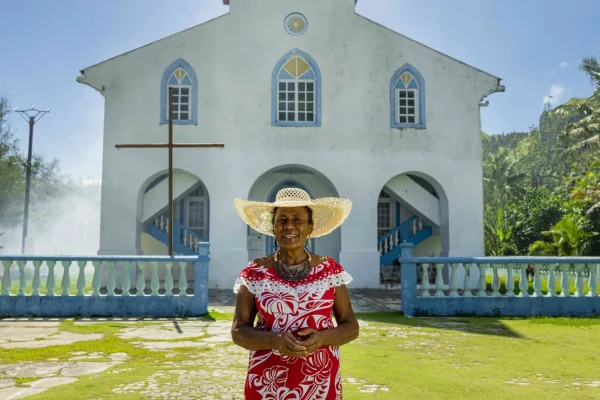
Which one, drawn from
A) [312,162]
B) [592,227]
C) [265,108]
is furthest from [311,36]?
[592,227]

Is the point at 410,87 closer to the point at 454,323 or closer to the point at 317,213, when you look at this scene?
the point at 454,323

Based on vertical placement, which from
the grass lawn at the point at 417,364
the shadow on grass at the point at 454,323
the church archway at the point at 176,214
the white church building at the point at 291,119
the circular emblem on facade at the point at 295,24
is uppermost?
the circular emblem on facade at the point at 295,24

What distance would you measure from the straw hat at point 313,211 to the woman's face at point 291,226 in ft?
0.26

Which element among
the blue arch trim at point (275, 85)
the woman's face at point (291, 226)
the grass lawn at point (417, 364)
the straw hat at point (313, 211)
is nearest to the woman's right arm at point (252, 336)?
the woman's face at point (291, 226)

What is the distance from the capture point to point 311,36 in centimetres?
1397

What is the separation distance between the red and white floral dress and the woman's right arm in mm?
52

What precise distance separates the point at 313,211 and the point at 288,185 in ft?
40.2

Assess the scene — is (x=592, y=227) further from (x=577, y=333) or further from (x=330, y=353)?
(x=330, y=353)

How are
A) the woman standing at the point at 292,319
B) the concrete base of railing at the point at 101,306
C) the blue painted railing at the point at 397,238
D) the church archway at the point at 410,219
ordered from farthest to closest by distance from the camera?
the blue painted railing at the point at 397,238 < the church archway at the point at 410,219 < the concrete base of railing at the point at 101,306 < the woman standing at the point at 292,319

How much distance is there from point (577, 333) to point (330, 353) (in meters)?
5.92

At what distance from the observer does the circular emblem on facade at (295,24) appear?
45.9ft

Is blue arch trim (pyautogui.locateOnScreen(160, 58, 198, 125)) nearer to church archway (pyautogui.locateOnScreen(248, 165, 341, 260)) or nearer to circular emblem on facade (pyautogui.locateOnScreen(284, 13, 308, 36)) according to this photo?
church archway (pyautogui.locateOnScreen(248, 165, 341, 260))

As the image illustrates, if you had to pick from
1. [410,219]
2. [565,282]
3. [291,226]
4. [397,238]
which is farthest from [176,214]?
[291,226]

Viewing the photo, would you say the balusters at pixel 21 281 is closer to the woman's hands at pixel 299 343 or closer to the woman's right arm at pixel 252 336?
the woman's right arm at pixel 252 336
